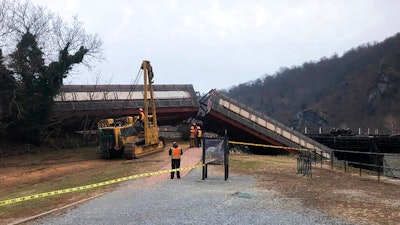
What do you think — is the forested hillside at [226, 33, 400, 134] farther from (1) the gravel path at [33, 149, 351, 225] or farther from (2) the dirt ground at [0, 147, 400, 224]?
(1) the gravel path at [33, 149, 351, 225]

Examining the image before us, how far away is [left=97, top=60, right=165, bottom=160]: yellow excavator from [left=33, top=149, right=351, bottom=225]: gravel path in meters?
12.7

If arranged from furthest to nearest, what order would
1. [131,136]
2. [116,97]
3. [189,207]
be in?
1. [116,97]
2. [131,136]
3. [189,207]

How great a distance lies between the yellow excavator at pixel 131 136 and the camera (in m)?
29.1

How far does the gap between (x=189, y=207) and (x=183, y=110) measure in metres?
30.6

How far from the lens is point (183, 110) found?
42250 mm

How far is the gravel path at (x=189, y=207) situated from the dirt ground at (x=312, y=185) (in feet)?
2.66

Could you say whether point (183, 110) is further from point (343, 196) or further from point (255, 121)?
point (343, 196)

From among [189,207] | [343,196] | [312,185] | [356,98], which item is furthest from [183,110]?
[356,98]

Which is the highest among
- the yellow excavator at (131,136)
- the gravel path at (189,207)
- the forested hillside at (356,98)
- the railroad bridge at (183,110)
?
the forested hillside at (356,98)

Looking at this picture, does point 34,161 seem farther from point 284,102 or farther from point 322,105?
point 284,102

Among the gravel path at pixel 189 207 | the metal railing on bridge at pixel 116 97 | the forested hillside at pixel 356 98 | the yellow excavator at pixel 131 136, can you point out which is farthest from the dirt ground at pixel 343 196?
the forested hillside at pixel 356 98

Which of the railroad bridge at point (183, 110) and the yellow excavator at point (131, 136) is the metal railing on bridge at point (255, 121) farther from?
the yellow excavator at point (131, 136)

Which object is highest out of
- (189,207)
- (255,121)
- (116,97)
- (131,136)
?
(116,97)

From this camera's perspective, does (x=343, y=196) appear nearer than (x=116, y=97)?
Yes
